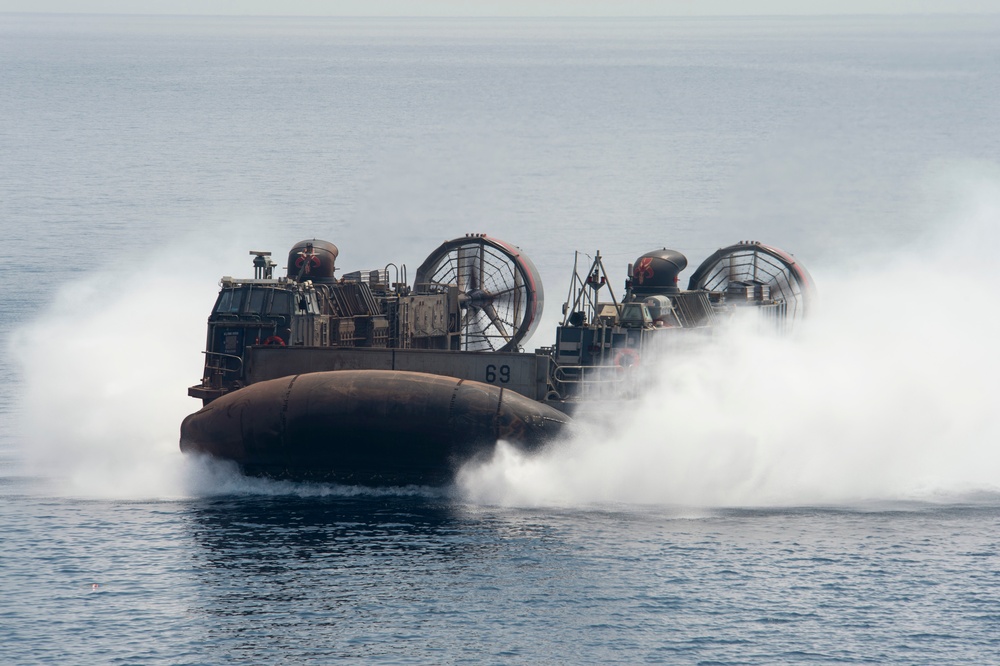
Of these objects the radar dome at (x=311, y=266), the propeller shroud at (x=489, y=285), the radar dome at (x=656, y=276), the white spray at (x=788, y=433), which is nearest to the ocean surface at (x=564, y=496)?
the white spray at (x=788, y=433)

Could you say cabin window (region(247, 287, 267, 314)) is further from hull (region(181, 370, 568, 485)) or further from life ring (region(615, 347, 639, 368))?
life ring (region(615, 347, 639, 368))

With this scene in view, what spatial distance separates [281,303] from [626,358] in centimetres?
966

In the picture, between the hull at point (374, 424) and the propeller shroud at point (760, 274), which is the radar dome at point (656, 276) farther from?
the hull at point (374, 424)

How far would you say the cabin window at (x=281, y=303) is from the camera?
130ft

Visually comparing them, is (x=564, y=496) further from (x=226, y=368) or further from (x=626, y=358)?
(x=226, y=368)

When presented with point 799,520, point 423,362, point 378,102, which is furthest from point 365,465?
point 378,102

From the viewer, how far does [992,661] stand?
1011 inches

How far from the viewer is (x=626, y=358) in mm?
39469

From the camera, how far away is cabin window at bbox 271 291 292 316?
39688 millimetres

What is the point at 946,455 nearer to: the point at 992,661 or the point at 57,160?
the point at 992,661

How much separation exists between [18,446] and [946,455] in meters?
27.0

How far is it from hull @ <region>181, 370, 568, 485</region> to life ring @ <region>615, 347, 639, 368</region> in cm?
403

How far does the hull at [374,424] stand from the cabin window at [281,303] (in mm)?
3892

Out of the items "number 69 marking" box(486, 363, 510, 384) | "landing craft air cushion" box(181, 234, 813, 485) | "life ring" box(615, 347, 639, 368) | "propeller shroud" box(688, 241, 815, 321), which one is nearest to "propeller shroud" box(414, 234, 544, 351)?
"landing craft air cushion" box(181, 234, 813, 485)
